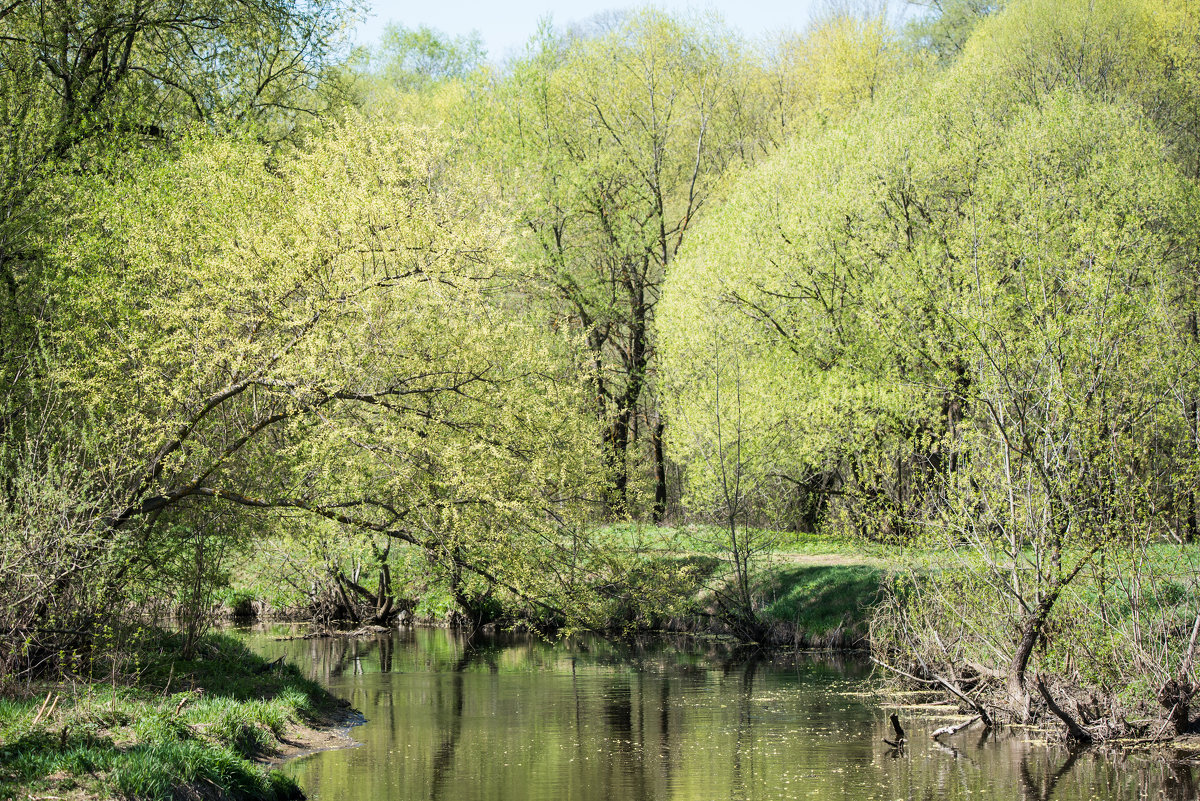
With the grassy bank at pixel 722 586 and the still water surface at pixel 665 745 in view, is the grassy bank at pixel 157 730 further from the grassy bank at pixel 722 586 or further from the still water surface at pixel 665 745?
the grassy bank at pixel 722 586

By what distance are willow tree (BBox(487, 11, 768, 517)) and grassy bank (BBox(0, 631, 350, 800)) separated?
72.7 feet

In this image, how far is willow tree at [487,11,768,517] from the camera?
125ft

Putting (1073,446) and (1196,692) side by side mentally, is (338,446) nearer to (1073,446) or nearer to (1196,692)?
(1073,446)

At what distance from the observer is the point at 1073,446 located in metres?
14.9

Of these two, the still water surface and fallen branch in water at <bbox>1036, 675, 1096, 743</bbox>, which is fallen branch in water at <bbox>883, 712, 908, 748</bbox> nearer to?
the still water surface

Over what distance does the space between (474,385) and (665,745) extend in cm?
579

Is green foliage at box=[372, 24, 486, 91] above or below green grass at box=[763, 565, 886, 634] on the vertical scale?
above

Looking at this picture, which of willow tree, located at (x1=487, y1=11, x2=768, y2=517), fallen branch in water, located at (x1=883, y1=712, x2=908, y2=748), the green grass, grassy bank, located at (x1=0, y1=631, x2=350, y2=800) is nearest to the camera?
grassy bank, located at (x1=0, y1=631, x2=350, y2=800)

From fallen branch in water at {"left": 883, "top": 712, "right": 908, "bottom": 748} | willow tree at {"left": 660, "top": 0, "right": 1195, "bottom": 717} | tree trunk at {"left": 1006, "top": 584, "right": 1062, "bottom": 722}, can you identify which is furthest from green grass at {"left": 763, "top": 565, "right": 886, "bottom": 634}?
fallen branch in water at {"left": 883, "top": 712, "right": 908, "bottom": 748}

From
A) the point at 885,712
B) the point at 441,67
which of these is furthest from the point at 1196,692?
the point at 441,67

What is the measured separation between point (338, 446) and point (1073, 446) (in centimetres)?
982

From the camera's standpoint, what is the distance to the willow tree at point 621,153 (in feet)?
125

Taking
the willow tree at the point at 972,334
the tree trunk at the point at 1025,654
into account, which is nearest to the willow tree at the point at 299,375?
the willow tree at the point at 972,334

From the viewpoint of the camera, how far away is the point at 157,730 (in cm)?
1202
